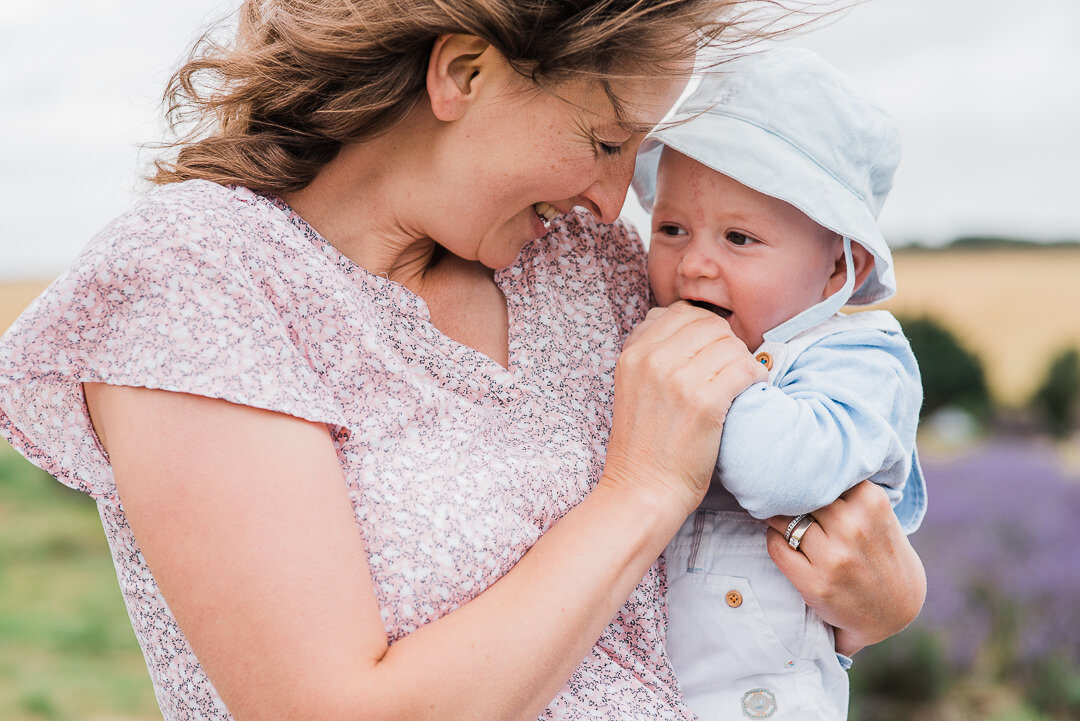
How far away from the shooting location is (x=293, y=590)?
3.59ft

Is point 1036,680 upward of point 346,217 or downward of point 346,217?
downward

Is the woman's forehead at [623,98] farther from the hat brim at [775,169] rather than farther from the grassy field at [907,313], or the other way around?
the grassy field at [907,313]

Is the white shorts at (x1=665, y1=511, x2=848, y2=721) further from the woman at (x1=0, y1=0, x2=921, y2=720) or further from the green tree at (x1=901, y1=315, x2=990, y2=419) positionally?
the green tree at (x1=901, y1=315, x2=990, y2=419)

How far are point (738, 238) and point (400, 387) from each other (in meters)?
0.64

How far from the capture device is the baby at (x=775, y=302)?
155 centimetres

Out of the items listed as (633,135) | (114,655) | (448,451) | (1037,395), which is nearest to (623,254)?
(633,135)

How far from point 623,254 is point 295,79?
659mm

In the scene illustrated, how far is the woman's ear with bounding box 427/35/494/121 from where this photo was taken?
139 centimetres

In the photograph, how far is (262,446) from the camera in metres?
1.13

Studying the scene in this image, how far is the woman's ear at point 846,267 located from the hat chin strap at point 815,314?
0.24 feet

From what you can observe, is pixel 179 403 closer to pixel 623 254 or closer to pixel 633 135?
pixel 633 135

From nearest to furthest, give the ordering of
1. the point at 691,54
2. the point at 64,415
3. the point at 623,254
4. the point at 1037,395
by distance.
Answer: the point at 64,415
the point at 691,54
the point at 623,254
the point at 1037,395

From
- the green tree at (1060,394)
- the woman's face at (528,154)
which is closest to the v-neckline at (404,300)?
the woman's face at (528,154)

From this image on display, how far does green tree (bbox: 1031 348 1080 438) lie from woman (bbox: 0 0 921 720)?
137 inches
